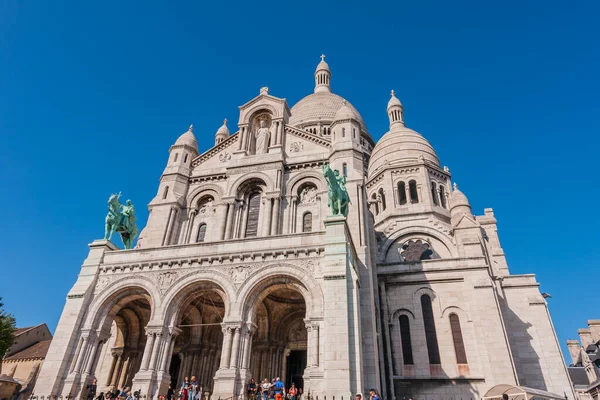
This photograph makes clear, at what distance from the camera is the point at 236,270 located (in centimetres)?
1775

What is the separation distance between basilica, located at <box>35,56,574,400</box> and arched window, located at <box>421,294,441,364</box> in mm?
102

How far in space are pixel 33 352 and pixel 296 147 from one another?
116 feet

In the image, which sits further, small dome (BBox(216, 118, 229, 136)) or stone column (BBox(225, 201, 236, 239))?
small dome (BBox(216, 118, 229, 136))

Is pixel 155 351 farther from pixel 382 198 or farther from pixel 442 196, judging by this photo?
pixel 442 196

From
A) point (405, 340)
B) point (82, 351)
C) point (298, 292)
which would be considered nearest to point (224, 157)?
point (298, 292)

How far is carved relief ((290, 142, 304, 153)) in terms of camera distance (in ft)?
88.8

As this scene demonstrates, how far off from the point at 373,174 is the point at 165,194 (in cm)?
1772

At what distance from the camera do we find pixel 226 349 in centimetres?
1591

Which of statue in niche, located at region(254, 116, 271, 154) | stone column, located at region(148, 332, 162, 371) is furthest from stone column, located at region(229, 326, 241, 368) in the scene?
statue in niche, located at region(254, 116, 271, 154)

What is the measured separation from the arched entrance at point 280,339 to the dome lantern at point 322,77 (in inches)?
1526

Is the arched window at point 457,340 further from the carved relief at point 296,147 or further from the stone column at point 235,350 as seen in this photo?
the carved relief at point 296,147

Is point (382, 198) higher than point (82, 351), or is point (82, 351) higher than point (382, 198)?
point (382, 198)

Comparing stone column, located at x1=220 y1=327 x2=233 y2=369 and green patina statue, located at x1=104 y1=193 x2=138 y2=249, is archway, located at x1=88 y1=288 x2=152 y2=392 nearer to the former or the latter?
green patina statue, located at x1=104 y1=193 x2=138 y2=249

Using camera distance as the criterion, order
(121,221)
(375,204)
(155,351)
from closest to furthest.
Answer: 1. (155,351)
2. (121,221)
3. (375,204)
